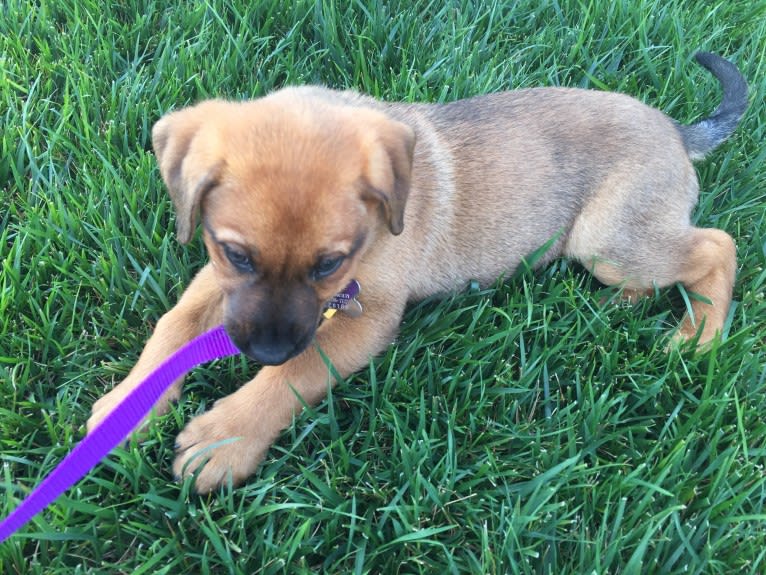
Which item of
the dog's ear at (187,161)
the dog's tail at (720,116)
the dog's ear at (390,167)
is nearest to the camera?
the dog's ear at (187,161)

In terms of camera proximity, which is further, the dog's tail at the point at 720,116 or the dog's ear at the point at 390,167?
the dog's tail at the point at 720,116

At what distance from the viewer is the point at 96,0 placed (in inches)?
171

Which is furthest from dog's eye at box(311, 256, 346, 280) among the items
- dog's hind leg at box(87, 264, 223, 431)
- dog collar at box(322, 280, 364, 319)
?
dog's hind leg at box(87, 264, 223, 431)

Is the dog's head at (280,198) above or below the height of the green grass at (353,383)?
above

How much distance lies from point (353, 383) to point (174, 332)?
2.72ft

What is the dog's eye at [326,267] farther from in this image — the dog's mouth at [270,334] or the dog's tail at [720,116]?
the dog's tail at [720,116]

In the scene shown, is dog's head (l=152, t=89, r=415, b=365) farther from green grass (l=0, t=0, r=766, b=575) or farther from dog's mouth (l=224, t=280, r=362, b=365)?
green grass (l=0, t=0, r=766, b=575)

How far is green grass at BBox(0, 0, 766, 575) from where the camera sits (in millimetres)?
2404

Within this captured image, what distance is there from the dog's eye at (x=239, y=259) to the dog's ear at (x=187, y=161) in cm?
20

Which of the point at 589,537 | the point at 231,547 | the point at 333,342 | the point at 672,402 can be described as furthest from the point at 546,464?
the point at 231,547

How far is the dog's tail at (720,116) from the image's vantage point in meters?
3.83

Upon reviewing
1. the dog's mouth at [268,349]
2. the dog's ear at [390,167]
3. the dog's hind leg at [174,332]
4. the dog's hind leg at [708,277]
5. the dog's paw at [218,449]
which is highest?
the dog's ear at [390,167]

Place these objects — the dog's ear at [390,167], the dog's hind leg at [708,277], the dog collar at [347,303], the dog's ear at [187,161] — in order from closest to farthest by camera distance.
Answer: the dog's ear at [187,161] < the dog's ear at [390,167] < the dog collar at [347,303] < the dog's hind leg at [708,277]

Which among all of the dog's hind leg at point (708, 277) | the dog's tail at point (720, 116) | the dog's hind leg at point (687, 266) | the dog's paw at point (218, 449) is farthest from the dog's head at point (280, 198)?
the dog's tail at point (720, 116)
